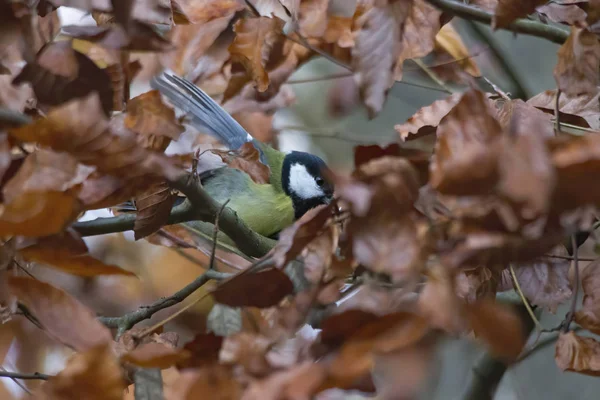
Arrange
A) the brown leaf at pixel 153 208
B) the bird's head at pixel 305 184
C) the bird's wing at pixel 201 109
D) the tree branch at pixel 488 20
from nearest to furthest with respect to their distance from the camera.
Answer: the tree branch at pixel 488 20 < the brown leaf at pixel 153 208 < the bird's wing at pixel 201 109 < the bird's head at pixel 305 184

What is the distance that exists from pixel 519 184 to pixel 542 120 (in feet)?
2.16

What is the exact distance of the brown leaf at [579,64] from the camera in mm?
1104

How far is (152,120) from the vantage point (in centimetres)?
120

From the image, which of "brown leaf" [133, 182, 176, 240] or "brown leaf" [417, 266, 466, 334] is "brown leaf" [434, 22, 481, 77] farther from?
"brown leaf" [417, 266, 466, 334]

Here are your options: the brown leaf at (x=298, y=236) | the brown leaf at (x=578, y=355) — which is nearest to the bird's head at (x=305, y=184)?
the brown leaf at (x=578, y=355)

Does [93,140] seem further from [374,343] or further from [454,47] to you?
A: [454,47]

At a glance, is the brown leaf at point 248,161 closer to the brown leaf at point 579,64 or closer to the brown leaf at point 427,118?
the brown leaf at point 427,118

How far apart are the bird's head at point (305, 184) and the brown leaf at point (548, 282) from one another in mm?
1343

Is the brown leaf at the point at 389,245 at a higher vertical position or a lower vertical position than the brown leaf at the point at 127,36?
lower

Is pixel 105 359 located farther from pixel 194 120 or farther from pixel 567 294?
pixel 194 120

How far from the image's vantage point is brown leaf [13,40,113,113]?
954mm

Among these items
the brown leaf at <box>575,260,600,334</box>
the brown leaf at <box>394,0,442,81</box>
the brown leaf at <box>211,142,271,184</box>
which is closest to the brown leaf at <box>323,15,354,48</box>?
the brown leaf at <box>211,142,271,184</box>

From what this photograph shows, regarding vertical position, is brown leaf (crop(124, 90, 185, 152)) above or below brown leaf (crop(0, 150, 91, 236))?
below

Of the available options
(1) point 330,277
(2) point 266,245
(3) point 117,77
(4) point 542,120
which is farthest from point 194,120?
(1) point 330,277
